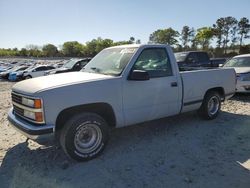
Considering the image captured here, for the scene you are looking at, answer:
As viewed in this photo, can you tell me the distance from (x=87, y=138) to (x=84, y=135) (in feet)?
0.30

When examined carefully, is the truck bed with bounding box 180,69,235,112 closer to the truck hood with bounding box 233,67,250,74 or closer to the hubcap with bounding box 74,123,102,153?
the hubcap with bounding box 74,123,102,153

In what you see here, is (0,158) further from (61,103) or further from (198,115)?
(198,115)

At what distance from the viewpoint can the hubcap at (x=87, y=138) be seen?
13.9 ft

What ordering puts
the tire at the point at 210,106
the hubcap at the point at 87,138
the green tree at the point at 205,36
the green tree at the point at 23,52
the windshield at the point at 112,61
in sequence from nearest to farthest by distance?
the hubcap at the point at 87,138 < the windshield at the point at 112,61 < the tire at the point at 210,106 < the green tree at the point at 205,36 < the green tree at the point at 23,52

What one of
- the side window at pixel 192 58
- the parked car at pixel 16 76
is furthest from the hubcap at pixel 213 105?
the parked car at pixel 16 76

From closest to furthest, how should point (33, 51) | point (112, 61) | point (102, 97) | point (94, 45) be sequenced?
1. point (102, 97)
2. point (112, 61)
3. point (94, 45)
4. point (33, 51)

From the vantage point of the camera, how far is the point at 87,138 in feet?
14.5

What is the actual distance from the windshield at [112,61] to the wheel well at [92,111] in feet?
2.16

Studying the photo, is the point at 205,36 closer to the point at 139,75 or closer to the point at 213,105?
the point at 213,105

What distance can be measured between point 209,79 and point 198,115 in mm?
1073

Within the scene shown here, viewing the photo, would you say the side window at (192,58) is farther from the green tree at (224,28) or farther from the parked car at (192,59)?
the green tree at (224,28)

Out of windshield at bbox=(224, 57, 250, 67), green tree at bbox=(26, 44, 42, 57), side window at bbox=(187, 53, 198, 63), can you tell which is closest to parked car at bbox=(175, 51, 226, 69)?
side window at bbox=(187, 53, 198, 63)

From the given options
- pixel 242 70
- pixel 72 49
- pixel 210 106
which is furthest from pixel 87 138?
pixel 72 49

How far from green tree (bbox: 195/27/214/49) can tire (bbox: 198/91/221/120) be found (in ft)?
181
